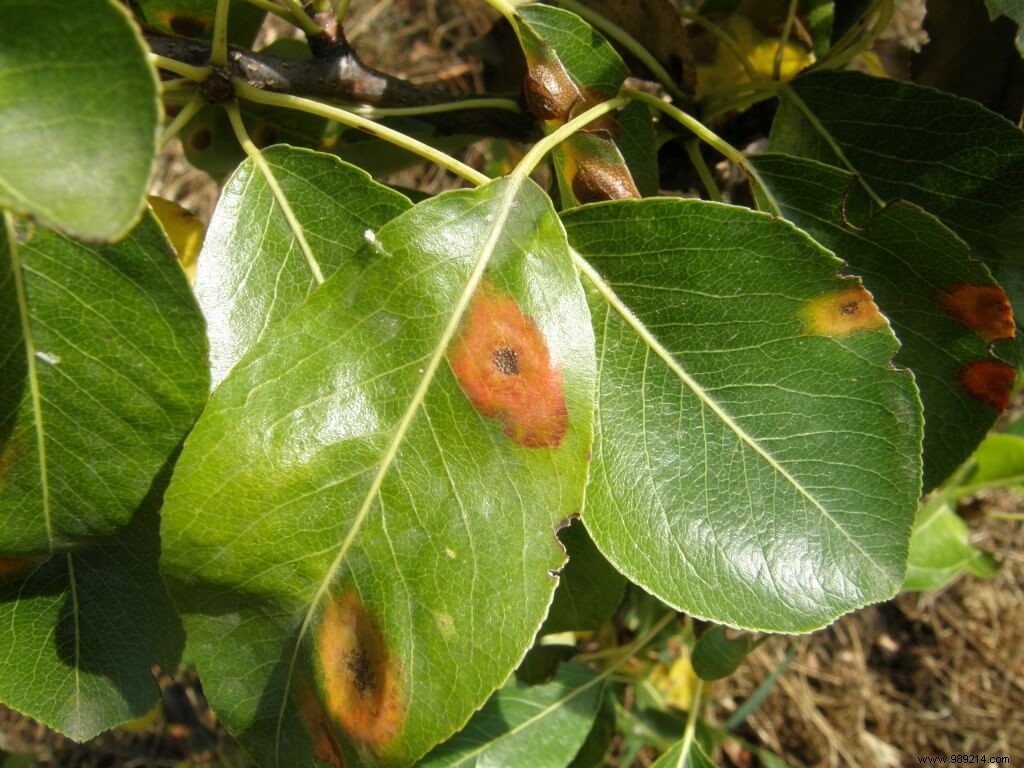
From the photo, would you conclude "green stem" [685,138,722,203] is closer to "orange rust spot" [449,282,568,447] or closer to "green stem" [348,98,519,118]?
"green stem" [348,98,519,118]

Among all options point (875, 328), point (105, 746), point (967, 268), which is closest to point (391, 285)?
point (875, 328)

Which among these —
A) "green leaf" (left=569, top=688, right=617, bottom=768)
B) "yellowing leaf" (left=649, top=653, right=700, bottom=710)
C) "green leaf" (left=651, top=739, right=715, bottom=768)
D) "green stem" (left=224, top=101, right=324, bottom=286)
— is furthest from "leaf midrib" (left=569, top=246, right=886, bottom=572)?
"yellowing leaf" (left=649, top=653, right=700, bottom=710)

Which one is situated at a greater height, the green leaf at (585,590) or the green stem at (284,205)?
the green stem at (284,205)

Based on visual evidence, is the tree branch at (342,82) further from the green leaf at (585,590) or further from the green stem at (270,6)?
the green leaf at (585,590)

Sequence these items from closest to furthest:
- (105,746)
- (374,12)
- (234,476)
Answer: (234,476), (105,746), (374,12)

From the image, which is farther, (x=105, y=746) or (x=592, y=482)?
(x=105, y=746)

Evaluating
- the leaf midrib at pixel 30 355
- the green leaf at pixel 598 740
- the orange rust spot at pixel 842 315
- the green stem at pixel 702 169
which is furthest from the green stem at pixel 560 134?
the green leaf at pixel 598 740

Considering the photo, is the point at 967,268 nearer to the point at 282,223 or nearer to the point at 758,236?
the point at 758,236
